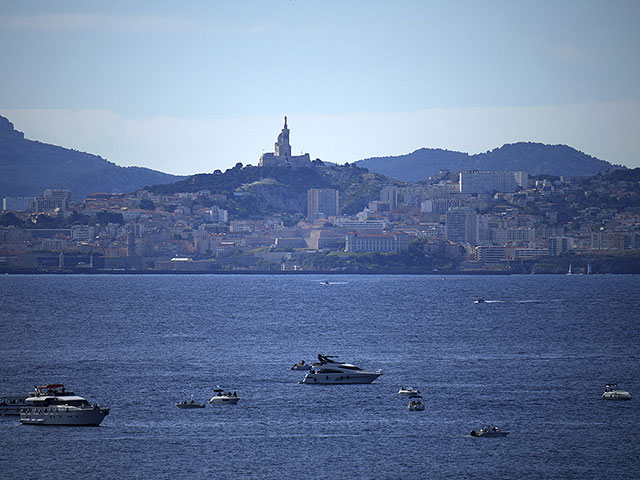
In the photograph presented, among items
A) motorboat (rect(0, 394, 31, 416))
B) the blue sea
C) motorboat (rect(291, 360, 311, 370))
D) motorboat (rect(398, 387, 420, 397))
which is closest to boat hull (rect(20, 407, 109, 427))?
the blue sea

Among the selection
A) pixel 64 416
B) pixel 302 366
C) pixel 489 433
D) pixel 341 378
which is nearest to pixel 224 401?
pixel 64 416

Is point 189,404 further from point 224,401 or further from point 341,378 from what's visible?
point 341,378

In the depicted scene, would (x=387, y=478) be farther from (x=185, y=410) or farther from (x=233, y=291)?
(x=233, y=291)

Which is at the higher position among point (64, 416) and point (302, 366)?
point (302, 366)

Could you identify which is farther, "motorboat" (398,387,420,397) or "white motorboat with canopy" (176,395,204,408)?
"motorboat" (398,387,420,397)

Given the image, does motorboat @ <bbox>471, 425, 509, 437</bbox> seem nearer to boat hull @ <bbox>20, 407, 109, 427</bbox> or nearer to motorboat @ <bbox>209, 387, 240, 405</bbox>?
motorboat @ <bbox>209, 387, 240, 405</bbox>

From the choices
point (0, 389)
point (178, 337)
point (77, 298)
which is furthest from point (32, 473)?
point (77, 298)

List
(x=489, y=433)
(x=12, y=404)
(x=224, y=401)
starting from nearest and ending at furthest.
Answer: (x=489, y=433)
(x=12, y=404)
(x=224, y=401)

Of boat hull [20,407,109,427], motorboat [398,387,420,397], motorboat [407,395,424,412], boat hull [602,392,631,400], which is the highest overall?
boat hull [602,392,631,400]
